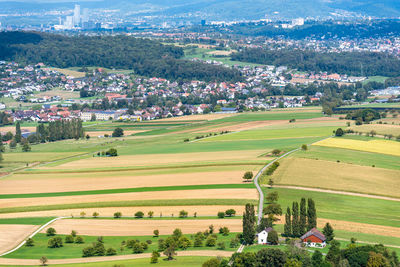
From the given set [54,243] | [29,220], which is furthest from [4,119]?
[54,243]

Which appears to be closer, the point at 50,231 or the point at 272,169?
the point at 50,231

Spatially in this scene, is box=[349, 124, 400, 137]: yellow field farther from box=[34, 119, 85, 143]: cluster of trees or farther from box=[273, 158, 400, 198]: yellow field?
box=[34, 119, 85, 143]: cluster of trees

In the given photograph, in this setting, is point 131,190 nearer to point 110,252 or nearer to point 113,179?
point 113,179

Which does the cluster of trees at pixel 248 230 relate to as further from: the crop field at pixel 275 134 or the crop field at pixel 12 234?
the crop field at pixel 275 134

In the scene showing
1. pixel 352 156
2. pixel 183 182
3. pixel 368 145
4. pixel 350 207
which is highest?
pixel 368 145

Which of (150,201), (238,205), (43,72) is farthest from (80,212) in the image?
(43,72)

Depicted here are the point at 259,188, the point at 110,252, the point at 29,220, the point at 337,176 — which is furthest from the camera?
the point at 337,176
